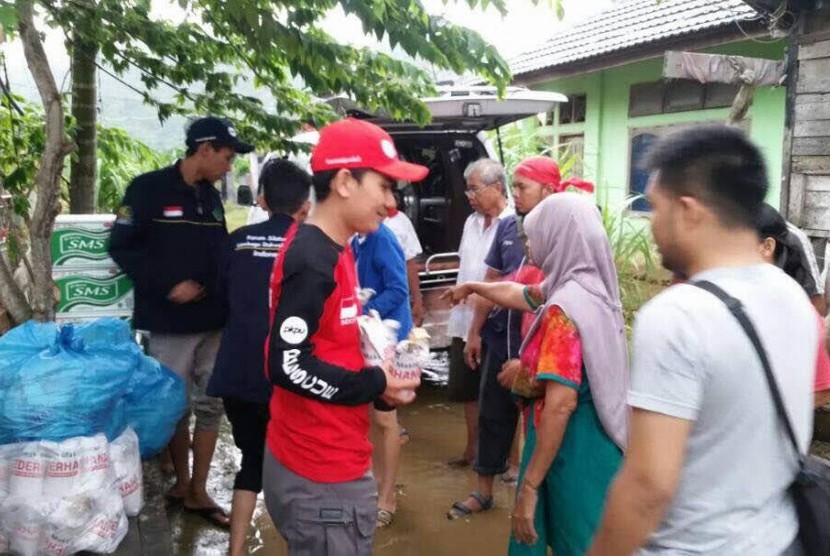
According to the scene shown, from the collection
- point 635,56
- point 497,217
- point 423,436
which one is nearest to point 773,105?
point 635,56

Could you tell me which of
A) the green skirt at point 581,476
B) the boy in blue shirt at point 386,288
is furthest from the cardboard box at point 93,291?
the green skirt at point 581,476

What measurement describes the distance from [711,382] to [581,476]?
3.64 ft

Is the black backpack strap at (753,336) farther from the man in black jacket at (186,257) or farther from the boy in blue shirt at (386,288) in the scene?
the man in black jacket at (186,257)

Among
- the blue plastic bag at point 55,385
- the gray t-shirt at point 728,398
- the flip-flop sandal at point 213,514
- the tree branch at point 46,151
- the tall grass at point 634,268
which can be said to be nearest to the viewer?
the gray t-shirt at point 728,398

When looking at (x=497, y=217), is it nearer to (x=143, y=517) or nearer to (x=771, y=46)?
(x=143, y=517)

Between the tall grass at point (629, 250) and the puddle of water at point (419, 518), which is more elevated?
the tall grass at point (629, 250)

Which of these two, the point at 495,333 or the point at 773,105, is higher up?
the point at 773,105

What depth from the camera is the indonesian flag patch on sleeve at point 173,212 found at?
11.8ft

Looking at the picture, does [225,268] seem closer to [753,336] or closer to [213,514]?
[213,514]

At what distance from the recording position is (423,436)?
5375 millimetres

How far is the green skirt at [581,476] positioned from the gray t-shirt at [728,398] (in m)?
0.85

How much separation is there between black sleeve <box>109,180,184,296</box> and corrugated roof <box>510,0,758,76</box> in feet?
15.5

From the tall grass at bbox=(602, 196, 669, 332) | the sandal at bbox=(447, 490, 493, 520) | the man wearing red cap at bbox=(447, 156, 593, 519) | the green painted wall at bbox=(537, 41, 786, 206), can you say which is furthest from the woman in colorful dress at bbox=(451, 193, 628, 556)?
the green painted wall at bbox=(537, 41, 786, 206)

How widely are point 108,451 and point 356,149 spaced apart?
179cm
